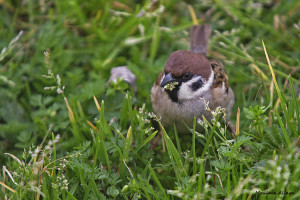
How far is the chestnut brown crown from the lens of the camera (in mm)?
2816

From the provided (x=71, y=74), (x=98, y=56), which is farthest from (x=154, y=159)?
(x=98, y=56)

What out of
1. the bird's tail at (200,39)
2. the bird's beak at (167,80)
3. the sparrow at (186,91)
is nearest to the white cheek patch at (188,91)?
the sparrow at (186,91)

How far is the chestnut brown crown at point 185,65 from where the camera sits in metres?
2.82

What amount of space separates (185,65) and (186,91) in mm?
199

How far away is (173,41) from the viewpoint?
4.20m

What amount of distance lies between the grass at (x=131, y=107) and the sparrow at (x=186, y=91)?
0.14m

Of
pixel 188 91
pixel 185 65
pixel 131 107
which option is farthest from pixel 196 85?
pixel 131 107

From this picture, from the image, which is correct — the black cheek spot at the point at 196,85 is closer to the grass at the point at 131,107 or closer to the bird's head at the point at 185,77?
the bird's head at the point at 185,77

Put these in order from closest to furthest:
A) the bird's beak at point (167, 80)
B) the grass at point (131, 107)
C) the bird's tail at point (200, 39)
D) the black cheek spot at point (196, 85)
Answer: the grass at point (131, 107) → the bird's beak at point (167, 80) → the black cheek spot at point (196, 85) → the bird's tail at point (200, 39)

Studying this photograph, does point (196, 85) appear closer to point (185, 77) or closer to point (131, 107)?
point (185, 77)

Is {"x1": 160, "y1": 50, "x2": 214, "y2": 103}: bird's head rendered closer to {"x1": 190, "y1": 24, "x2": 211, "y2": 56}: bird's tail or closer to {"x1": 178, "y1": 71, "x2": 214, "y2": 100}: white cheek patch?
{"x1": 178, "y1": 71, "x2": 214, "y2": 100}: white cheek patch

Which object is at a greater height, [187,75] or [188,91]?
[187,75]

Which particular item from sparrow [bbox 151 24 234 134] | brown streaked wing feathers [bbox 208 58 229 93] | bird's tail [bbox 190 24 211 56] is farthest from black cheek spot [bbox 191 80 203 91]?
bird's tail [bbox 190 24 211 56]

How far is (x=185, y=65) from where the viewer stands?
2848 mm
